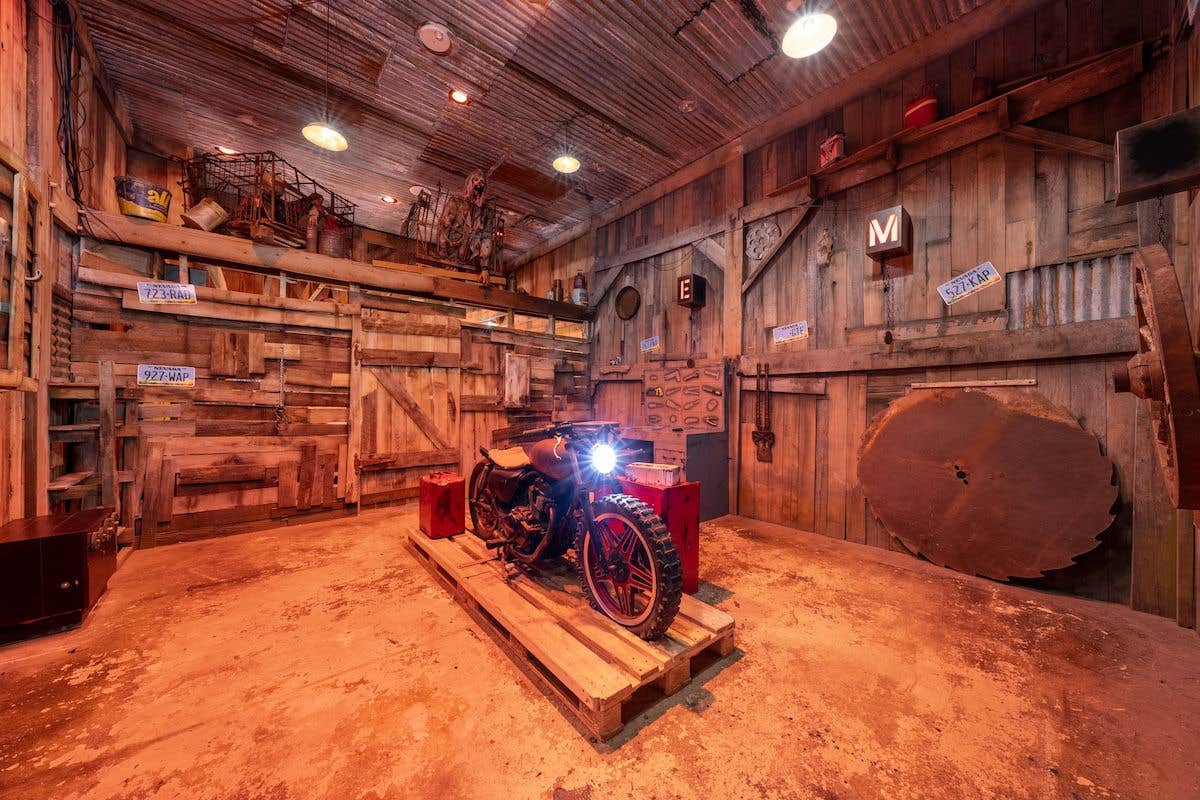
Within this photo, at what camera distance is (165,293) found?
4.24 meters

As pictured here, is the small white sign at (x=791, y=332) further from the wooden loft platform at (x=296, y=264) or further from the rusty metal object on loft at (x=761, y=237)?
the wooden loft platform at (x=296, y=264)

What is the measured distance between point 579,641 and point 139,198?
19.9 ft

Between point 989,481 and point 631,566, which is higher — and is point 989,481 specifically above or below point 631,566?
above

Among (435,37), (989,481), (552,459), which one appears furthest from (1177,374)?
(435,37)

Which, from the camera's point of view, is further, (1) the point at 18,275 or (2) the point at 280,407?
(2) the point at 280,407

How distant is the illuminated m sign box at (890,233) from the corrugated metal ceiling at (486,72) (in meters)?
1.64

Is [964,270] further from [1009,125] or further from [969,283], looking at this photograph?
[1009,125]

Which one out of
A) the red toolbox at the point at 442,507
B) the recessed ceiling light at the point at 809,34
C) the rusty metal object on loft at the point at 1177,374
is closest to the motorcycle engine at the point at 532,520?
the red toolbox at the point at 442,507

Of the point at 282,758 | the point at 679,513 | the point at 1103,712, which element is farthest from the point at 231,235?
the point at 1103,712

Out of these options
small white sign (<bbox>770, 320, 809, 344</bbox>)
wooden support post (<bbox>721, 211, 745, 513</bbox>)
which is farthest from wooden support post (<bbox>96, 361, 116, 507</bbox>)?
small white sign (<bbox>770, 320, 809, 344</bbox>)

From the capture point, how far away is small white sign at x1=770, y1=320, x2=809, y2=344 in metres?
4.84

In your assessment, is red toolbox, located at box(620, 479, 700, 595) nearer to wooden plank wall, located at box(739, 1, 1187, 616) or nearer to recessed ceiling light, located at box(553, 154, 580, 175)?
wooden plank wall, located at box(739, 1, 1187, 616)

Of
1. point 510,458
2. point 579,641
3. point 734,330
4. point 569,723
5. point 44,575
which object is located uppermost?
point 734,330

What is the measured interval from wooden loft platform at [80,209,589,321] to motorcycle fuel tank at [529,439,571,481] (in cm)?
382
